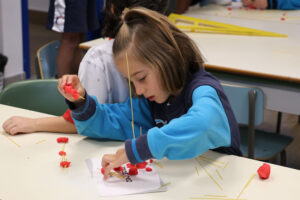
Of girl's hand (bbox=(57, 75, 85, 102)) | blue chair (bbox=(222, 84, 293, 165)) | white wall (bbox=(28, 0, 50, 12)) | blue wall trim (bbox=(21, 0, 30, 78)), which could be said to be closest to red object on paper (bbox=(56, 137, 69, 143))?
girl's hand (bbox=(57, 75, 85, 102))

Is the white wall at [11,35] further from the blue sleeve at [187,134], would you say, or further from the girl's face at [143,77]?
the blue sleeve at [187,134]

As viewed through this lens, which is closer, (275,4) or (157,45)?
(157,45)

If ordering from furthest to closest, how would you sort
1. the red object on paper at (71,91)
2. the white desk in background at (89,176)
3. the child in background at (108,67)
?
the child in background at (108,67)
the red object on paper at (71,91)
the white desk in background at (89,176)

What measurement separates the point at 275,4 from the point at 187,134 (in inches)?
115

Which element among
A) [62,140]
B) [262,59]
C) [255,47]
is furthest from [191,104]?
[255,47]

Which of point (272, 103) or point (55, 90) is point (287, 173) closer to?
point (272, 103)

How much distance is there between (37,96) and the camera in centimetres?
183

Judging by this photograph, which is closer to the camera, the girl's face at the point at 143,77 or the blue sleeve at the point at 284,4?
the girl's face at the point at 143,77

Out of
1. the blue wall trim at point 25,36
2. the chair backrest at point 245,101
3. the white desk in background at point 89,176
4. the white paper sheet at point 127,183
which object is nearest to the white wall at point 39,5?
the blue wall trim at point 25,36

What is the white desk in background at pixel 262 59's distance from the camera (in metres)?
2.03

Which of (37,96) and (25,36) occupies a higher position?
(37,96)

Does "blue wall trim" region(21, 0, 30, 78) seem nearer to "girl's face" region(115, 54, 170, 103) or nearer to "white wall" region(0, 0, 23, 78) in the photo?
"white wall" region(0, 0, 23, 78)

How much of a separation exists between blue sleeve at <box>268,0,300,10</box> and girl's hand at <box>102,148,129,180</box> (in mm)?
2931

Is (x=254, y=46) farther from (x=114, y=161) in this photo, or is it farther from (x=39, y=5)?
(x=39, y=5)
